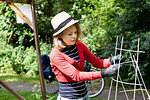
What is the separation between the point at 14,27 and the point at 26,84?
7.81 feet

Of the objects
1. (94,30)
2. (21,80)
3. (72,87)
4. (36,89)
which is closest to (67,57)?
(72,87)

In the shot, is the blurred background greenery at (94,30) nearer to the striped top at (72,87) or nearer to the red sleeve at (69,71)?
the striped top at (72,87)

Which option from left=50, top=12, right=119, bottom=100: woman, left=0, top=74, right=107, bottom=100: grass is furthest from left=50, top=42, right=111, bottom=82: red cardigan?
left=0, top=74, right=107, bottom=100: grass

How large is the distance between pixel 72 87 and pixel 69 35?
0.50 metres

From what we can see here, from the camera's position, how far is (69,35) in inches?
71.7

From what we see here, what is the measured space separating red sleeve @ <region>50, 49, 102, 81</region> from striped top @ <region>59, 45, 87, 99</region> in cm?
10

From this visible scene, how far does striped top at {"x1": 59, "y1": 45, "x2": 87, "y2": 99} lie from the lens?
6.02ft

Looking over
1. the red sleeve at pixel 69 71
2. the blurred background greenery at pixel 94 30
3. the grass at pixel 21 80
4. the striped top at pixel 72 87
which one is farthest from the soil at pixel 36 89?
the red sleeve at pixel 69 71

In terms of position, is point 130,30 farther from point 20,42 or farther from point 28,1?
point 20,42

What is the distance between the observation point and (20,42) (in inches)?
266

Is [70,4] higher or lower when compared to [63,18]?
higher

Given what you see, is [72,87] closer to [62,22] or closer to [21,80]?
[62,22]

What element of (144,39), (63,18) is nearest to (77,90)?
(63,18)

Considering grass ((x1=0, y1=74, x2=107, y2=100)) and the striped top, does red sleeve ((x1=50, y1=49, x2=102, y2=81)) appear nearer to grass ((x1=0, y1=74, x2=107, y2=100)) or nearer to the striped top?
the striped top
